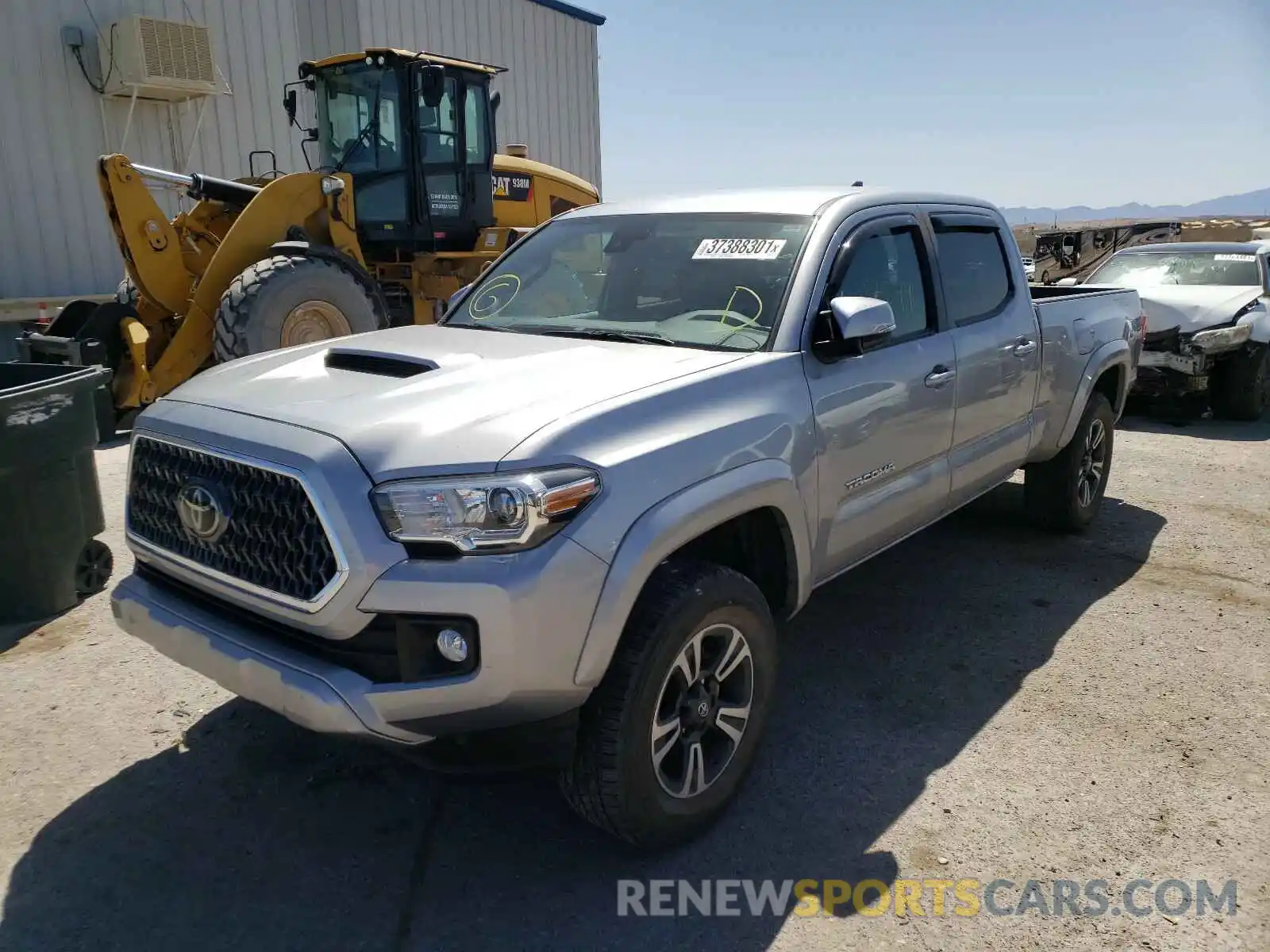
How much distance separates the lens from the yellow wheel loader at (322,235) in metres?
8.31

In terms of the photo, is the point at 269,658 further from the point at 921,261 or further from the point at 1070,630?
the point at 1070,630

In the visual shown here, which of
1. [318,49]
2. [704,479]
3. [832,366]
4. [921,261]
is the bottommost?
[704,479]

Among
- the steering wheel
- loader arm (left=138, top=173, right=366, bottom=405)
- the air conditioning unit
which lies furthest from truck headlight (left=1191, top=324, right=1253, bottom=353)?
the air conditioning unit

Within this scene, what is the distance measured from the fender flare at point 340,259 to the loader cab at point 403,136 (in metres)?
0.89

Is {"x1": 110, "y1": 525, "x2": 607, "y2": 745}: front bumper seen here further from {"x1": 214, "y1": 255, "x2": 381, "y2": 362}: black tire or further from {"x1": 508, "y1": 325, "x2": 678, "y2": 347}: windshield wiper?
{"x1": 214, "y1": 255, "x2": 381, "y2": 362}: black tire

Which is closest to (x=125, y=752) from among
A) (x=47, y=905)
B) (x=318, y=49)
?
(x=47, y=905)

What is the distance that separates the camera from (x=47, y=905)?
8.81ft

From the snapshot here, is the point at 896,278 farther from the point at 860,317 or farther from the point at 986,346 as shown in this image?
the point at 860,317

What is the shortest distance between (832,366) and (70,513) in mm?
3546

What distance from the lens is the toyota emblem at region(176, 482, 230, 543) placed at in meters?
2.66

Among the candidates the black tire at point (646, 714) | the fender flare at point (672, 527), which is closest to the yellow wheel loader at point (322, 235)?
the fender flare at point (672, 527)

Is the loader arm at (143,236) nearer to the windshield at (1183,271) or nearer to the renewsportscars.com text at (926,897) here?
the renewsportscars.com text at (926,897)

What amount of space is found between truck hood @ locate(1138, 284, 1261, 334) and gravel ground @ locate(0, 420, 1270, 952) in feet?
17.8

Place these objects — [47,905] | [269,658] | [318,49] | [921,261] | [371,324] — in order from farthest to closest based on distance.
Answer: [318,49] → [371,324] → [921,261] → [47,905] → [269,658]
